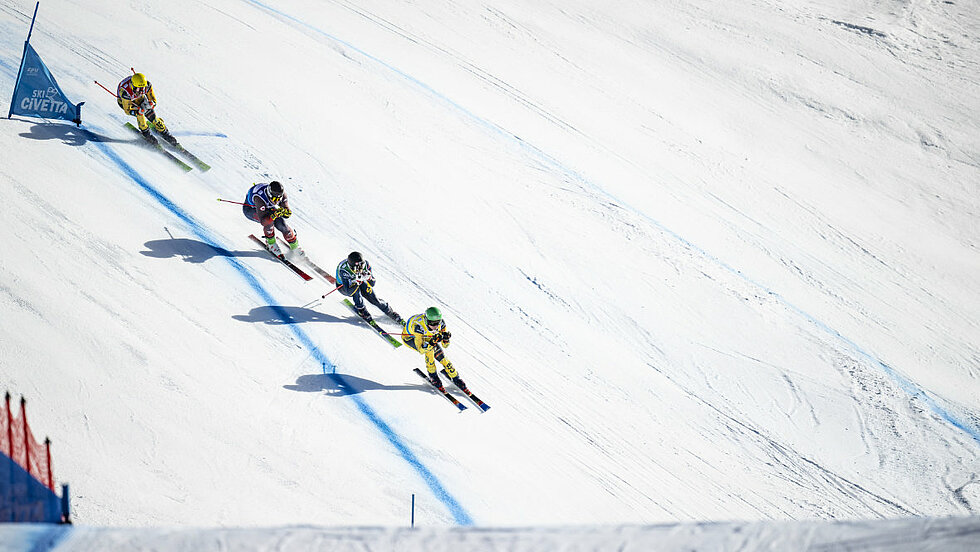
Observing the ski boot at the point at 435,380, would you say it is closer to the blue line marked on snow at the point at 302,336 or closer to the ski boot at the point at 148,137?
the blue line marked on snow at the point at 302,336

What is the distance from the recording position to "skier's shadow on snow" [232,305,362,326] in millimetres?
8820

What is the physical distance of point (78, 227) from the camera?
920 cm

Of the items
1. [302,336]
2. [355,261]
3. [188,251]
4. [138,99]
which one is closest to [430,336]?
[355,261]

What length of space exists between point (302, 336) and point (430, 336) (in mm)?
1951

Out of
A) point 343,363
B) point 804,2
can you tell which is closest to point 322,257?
point 343,363

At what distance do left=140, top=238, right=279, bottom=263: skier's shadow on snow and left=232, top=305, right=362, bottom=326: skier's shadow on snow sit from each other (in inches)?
42.0

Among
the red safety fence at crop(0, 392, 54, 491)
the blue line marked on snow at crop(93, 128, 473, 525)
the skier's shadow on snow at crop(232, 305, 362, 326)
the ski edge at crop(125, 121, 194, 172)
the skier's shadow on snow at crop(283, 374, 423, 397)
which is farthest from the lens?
the ski edge at crop(125, 121, 194, 172)

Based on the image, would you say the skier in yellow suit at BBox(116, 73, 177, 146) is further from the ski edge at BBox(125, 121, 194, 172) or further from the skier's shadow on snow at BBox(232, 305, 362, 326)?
the skier's shadow on snow at BBox(232, 305, 362, 326)

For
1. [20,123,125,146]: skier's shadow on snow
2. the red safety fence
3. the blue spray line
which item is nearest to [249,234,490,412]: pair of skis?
[20,123,125,146]: skier's shadow on snow

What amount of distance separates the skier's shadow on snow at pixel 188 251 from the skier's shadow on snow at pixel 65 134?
2.90 meters

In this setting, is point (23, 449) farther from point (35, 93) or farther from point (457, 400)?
point (35, 93)

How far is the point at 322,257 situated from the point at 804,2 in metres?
14.5

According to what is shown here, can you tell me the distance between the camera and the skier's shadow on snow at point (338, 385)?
809 centimetres

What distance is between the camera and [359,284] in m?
8.73
